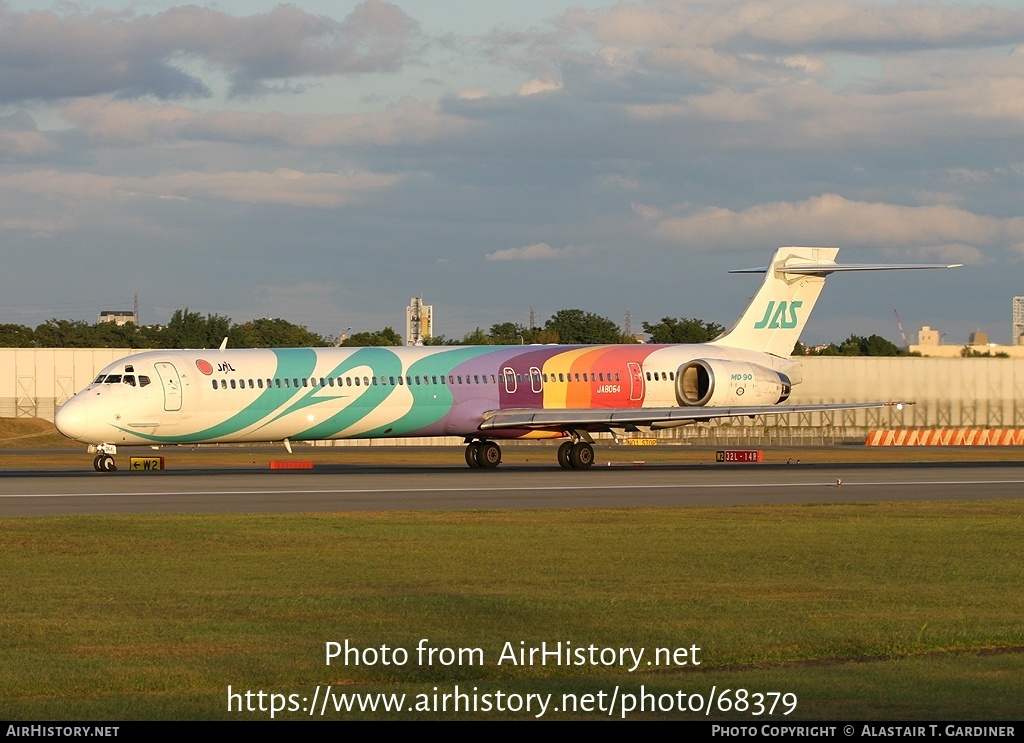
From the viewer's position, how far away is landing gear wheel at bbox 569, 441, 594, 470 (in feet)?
146

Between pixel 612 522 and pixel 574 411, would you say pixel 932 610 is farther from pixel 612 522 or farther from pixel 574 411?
pixel 574 411

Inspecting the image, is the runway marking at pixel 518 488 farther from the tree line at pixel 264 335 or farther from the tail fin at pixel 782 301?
the tree line at pixel 264 335

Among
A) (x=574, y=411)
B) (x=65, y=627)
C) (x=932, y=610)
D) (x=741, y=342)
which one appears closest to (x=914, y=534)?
(x=932, y=610)

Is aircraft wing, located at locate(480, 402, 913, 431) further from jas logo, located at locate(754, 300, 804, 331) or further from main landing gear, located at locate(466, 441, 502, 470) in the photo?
jas logo, located at locate(754, 300, 804, 331)

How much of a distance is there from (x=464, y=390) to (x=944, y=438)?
33.5 meters

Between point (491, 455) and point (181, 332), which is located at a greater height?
point (181, 332)

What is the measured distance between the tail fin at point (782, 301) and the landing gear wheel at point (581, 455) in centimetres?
784

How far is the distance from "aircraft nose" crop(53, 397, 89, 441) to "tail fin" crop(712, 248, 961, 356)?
22.0 metres

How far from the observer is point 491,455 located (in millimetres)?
45312

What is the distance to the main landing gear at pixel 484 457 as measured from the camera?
45281mm

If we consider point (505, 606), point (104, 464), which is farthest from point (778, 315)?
point (505, 606)

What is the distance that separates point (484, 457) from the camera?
45.3 meters

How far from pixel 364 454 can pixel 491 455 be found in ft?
52.7

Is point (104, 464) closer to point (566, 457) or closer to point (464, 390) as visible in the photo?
point (464, 390)
